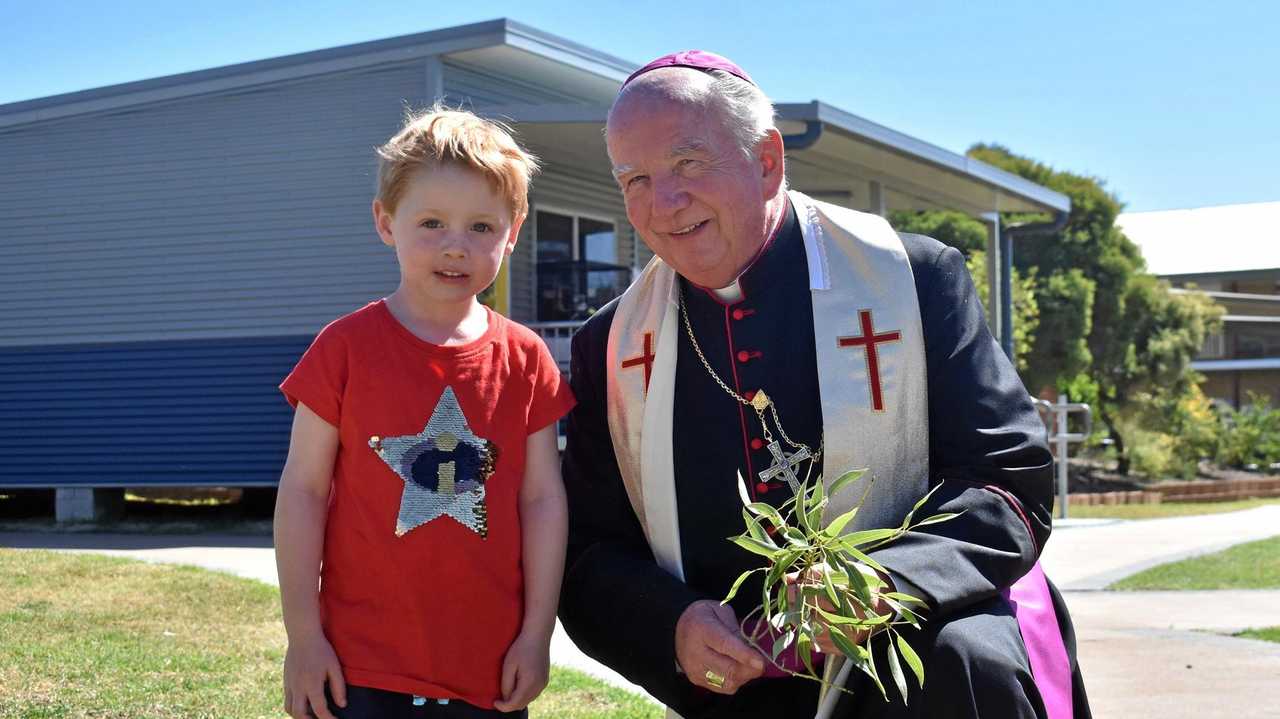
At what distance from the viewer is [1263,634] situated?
741 cm

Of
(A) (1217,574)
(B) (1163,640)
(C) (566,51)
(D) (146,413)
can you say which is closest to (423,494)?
(B) (1163,640)

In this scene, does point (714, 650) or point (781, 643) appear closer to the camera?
point (781, 643)

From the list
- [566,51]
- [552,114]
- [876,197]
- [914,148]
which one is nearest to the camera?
[552,114]

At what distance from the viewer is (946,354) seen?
3.06 metres

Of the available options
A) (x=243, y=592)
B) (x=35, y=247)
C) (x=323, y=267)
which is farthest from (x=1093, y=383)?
(x=243, y=592)

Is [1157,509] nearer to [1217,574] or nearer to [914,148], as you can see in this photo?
[914,148]

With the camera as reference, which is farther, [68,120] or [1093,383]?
[1093,383]

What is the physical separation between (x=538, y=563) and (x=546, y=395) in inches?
15.6

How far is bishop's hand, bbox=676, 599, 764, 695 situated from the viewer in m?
2.73

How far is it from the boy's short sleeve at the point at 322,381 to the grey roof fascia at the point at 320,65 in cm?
1175

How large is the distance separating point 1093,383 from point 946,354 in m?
29.0

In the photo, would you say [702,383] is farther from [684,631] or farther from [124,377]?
[124,377]

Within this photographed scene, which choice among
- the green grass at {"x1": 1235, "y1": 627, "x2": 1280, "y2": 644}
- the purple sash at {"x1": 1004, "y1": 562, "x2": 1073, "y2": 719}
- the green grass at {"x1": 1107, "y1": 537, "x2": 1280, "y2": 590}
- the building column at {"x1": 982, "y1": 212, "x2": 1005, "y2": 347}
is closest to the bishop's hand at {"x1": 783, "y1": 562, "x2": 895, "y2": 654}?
the purple sash at {"x1": 1004, "y1": 562, "x2": 1073, "y2": 719}

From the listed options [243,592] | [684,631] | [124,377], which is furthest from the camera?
[124,377]
